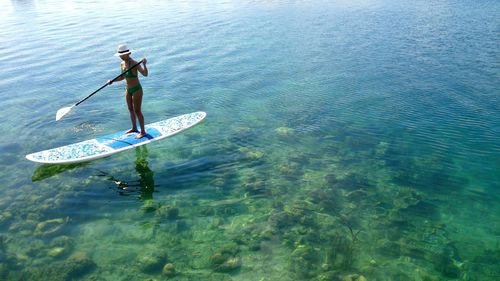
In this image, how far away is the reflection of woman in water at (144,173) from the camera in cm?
1211

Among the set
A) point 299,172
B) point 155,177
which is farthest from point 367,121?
point 155,177

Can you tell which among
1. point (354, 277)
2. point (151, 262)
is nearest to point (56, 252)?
point (151, 262)

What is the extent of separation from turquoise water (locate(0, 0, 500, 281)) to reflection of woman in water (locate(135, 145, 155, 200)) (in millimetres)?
70

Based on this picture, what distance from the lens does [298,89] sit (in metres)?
20.7

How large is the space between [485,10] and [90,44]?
33896 millimetres

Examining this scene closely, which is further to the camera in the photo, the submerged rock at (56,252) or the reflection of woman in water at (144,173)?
the reflection of woman in water at (144,173)

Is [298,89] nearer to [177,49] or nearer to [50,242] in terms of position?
[177,49]

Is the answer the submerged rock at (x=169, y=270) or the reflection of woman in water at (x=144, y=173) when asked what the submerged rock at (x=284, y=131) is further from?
the submerged rock at (x=169, y=270)

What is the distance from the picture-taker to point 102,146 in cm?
1374

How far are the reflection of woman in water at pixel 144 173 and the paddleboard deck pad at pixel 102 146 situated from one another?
565 millimetres

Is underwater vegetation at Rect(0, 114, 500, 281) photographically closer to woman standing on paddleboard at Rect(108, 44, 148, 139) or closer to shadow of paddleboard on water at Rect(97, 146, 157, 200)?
shadow of paddleboard on water at Rect(97, 146, 157, 200)

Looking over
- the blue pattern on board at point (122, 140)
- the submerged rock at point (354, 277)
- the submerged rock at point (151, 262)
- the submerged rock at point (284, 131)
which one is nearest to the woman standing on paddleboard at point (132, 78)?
the blue pattern on board at point (122, 140)

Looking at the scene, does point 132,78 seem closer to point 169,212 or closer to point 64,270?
point 169,212

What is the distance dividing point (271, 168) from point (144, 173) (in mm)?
4289
